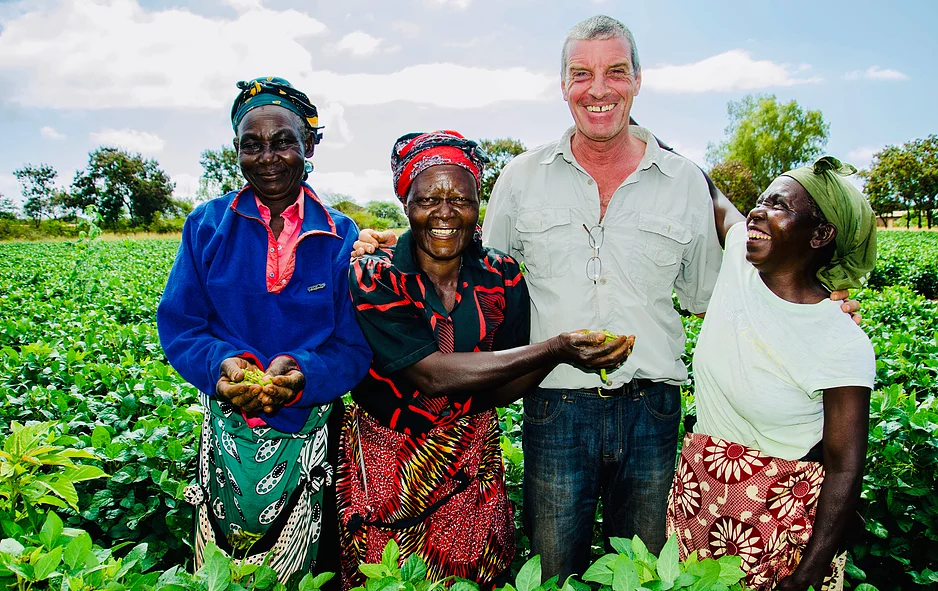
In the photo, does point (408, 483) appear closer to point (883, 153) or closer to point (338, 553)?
point (338, 553)

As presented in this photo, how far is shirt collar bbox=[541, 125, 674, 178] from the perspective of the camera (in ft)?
8.52

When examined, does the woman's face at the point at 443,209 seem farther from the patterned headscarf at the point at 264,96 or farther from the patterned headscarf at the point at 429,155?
the patterned headscarf at the point at 264,96

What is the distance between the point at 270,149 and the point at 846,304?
206 cm

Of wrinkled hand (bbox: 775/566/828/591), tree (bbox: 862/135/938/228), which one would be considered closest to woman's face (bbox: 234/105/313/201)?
wrinkled hand (bbox: 775/566/828/591)

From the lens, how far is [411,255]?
2186mm

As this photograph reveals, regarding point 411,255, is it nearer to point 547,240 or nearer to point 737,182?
point 547,240

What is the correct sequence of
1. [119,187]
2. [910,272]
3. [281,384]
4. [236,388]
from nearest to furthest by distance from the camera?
[236,388] < [281,384] < [910,272] < [119,187]

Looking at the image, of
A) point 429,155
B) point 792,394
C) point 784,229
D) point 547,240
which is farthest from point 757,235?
point 429,155

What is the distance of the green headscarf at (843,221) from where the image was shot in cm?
202

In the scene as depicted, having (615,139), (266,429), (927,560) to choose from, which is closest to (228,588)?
(266,429)

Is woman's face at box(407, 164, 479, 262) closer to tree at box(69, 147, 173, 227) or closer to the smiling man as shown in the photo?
the smiling man

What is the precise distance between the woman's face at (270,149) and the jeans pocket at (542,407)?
4.26ft

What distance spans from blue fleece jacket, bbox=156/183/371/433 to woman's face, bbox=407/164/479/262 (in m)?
0.37

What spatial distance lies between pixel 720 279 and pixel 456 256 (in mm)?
1023
